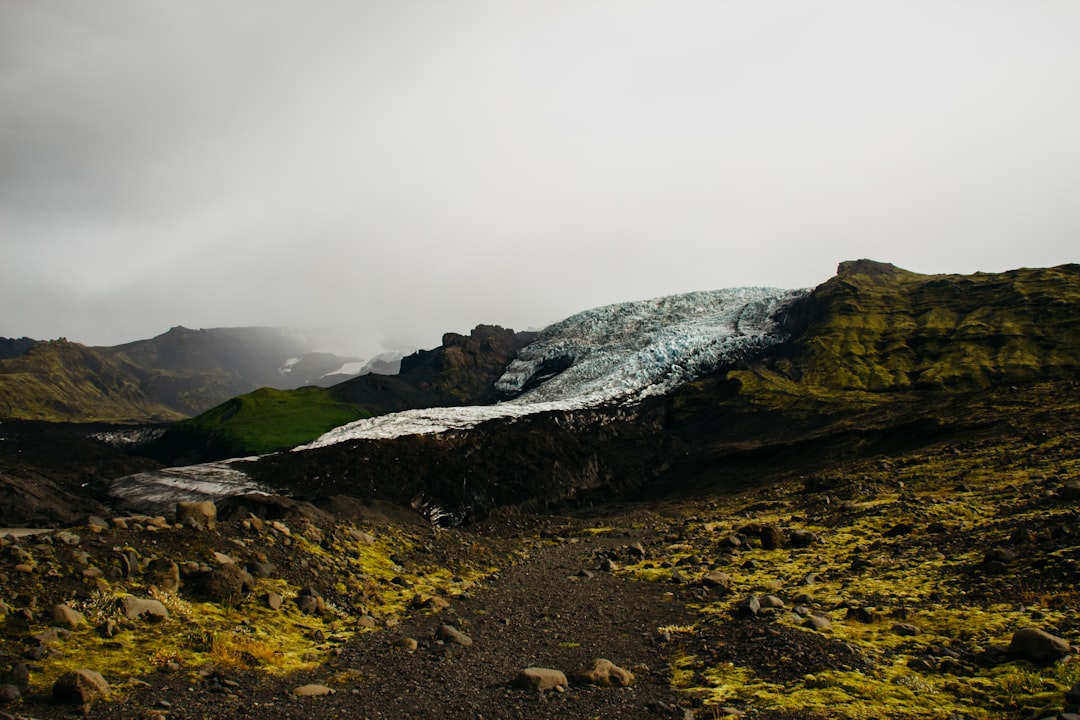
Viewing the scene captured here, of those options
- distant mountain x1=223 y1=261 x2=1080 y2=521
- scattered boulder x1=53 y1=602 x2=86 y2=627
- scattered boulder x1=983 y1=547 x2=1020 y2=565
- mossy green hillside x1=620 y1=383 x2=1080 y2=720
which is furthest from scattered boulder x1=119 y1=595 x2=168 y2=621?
distant mountain x1=223 y1=261 x2=1080 y2=521

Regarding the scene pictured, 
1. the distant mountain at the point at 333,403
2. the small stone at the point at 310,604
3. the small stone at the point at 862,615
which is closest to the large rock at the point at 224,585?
the small stone at the point at 310,604

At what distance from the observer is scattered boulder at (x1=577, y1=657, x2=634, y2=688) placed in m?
12.5

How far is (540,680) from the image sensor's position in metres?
12.4

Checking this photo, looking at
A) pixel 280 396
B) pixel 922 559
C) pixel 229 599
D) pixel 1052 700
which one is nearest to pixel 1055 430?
pixel 922 559

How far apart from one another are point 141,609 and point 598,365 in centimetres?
12385

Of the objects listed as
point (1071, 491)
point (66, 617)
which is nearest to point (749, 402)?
point (1071, 491)

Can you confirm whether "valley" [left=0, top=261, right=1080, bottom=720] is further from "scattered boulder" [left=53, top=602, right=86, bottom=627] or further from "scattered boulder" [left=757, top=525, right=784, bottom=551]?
"scattered boulder" [left=757, top=525, right=784, bottom=551]

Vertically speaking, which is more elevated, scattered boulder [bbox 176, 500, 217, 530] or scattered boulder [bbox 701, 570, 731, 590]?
scattered boulder [bbox 176, 500, 217, 530]

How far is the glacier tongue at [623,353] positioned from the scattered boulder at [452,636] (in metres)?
70.2

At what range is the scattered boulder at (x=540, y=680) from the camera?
12258mm

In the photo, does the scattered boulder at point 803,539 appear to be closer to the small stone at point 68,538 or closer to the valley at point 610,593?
the valley at point 610,593

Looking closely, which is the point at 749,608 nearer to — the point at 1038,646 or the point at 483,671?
the point at 1038,646

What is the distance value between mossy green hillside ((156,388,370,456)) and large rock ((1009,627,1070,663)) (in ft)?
327

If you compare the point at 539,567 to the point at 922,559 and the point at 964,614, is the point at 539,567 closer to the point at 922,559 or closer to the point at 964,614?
the point at 922,559
